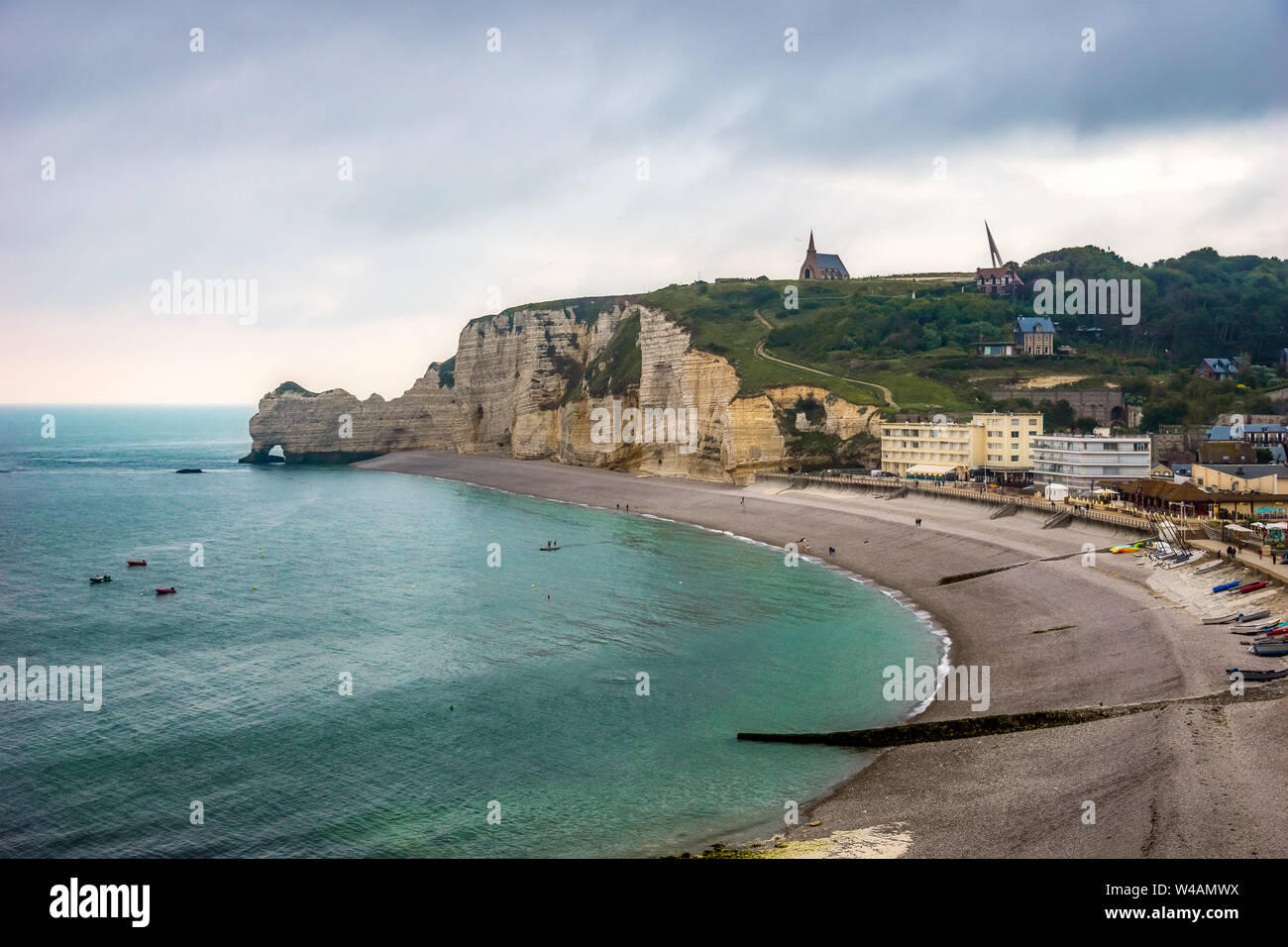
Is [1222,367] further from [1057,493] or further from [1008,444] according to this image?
[1057,493]

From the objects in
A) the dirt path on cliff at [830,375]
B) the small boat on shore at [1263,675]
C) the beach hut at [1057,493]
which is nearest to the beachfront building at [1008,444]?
the beach hut at [1057,493]

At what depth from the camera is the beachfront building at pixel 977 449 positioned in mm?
84812

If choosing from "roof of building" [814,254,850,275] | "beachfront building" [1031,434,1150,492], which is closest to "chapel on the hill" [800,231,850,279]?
"roof of building" [814,254,850,275]

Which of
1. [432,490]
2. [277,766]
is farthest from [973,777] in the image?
[432,490]

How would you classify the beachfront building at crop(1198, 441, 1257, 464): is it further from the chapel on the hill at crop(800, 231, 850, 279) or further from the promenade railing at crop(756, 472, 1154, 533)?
the chapel on the hill at crop(800, 231, 850, 279)

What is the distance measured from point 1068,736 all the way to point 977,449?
6230 centimetres

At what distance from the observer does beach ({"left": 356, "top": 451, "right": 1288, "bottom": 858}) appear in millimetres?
21625

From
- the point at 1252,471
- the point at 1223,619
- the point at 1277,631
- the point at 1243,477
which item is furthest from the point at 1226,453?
the point at 1277,631

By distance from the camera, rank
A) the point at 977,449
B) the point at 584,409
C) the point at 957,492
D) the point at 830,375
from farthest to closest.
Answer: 1. the point at 584,409
2. the point at 830,375
3. the point at 977,449
4. the point at 957,492

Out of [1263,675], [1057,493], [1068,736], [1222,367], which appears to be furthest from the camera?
[1222,367]

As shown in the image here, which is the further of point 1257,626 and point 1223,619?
point 1223,619

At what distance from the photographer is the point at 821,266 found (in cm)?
17538
